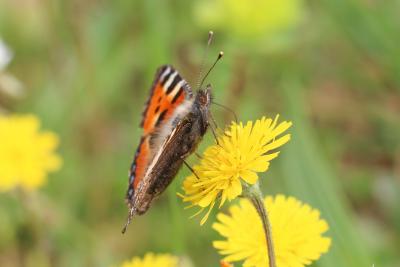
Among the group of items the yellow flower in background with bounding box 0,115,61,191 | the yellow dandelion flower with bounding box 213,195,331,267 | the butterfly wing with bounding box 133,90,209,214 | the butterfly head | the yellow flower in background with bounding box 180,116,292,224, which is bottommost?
the yellow dandelion flower with bounding box 213,195,331,267

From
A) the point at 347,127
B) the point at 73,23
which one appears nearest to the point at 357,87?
the point at 347,127

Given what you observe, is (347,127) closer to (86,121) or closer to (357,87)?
(357,87)

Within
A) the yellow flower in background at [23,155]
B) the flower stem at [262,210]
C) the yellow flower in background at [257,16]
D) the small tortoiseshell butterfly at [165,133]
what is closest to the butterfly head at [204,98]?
the small tortoiseshell butterfly at [165,133]

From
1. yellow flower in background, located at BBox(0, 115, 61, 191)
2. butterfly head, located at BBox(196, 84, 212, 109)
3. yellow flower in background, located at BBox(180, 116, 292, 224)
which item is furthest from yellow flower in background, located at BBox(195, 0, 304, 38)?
yellow flower in background, located at BBox(180, 116, 292, 224)

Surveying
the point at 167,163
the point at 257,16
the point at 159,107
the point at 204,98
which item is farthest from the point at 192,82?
the point at 167,163

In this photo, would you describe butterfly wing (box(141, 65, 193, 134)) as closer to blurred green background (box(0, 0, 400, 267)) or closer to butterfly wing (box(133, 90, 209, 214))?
butterfly wing (box(133, 90, 209, 214))

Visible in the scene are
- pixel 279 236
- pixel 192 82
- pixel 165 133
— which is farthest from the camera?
pixel 192 82

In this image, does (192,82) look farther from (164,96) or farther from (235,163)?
(235,163)

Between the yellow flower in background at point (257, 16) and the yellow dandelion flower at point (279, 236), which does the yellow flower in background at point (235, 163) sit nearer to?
the yellow dandelion flower at point (279, 236)

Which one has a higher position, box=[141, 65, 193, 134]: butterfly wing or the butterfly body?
box=[141, 65, 193, 134]: butterfly wing
